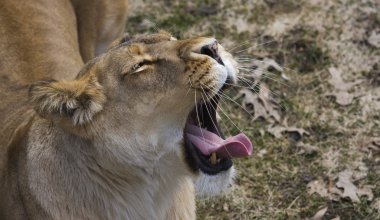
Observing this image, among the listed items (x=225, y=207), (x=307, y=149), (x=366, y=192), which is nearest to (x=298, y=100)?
(x=307, y=149)

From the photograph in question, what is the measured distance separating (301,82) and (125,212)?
246 cm

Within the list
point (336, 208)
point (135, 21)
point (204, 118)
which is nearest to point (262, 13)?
point (135, 21)

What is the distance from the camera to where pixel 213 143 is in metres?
3.26

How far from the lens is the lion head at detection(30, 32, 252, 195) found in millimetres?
3074

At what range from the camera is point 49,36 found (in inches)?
171

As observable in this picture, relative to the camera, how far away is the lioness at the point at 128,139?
3.09 m

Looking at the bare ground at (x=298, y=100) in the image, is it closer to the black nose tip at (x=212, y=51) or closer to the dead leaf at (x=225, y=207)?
the dead leaf at (x=225, y=207)

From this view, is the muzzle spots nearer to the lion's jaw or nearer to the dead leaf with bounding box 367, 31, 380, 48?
the lion's jaw

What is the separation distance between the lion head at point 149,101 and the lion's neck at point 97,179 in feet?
0.17

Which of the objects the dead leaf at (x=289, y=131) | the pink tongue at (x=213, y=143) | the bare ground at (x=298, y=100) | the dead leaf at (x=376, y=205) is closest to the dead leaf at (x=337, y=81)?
the bare ground at (x=298, y=100)

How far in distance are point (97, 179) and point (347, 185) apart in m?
1.92

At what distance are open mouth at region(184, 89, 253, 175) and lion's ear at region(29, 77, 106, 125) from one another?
0.42m

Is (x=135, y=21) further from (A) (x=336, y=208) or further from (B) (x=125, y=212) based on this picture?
(B) (x=125, y=212)

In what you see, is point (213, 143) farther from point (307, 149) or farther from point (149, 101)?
point (307, 149)
